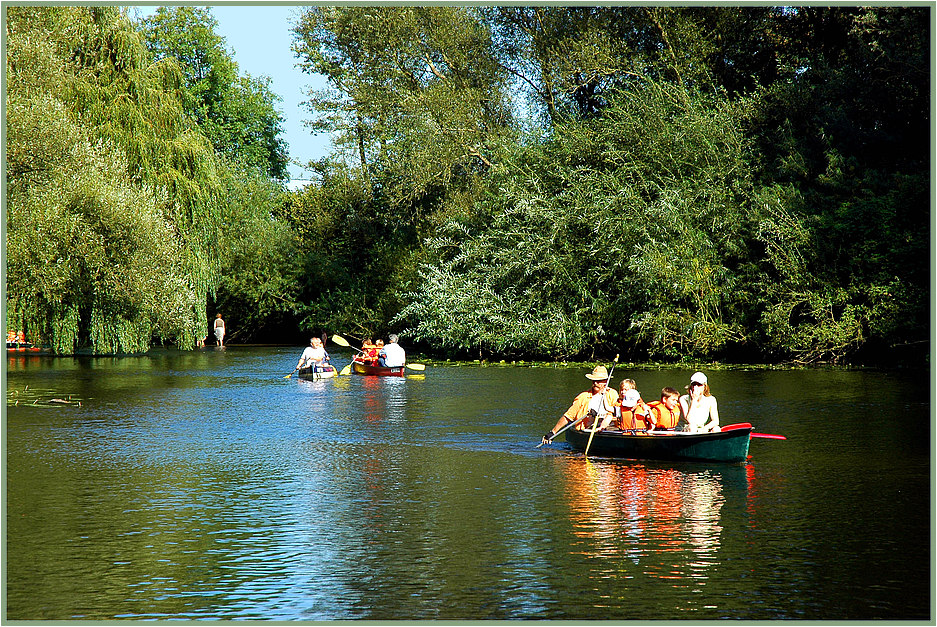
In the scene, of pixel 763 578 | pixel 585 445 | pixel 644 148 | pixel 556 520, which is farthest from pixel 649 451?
pixel 644 148

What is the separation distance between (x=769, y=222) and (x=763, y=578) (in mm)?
23930

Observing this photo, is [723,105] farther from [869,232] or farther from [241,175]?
[241,175]

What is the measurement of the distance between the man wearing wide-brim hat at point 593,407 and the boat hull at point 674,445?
538mm

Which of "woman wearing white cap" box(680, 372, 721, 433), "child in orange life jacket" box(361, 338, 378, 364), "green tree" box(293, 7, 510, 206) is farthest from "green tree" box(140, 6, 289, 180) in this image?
"woman wearing white cap" box(680, 372, 721, 433)

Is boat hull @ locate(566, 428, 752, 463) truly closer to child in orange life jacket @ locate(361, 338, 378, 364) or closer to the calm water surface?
the calm water surface

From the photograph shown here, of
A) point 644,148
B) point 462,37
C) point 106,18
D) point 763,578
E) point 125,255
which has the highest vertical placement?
point 462,37

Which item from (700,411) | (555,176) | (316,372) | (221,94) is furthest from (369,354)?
(221,94)

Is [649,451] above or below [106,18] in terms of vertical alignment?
below

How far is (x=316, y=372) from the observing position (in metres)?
28.0

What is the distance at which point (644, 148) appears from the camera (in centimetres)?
3394

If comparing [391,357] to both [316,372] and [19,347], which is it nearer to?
[316,372]

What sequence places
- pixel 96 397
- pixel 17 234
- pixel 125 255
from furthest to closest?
1. pixel 125 255
2. pixel 17 234
3. pixel 96 397

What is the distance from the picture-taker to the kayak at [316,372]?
28.0 meters

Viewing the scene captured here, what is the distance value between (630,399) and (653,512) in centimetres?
425
